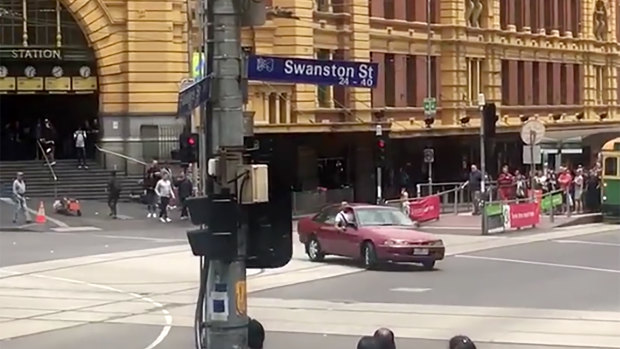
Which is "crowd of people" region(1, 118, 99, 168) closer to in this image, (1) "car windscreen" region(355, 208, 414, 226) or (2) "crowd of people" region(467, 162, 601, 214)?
(2) "crowd of people" region(467, 162, 601, 214)

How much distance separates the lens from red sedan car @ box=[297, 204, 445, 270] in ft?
83.8

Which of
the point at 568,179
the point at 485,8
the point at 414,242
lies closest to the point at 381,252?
the point at 414,242

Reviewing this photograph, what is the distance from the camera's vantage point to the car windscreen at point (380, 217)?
26938 millimetres

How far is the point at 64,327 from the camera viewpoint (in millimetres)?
17688

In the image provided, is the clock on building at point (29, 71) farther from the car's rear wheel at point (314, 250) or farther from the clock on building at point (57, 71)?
the car's rear wheel at point (314, 250)

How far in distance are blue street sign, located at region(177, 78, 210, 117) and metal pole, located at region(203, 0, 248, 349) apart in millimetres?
92

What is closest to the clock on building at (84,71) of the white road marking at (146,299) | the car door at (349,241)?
the white road marking at (146,299)

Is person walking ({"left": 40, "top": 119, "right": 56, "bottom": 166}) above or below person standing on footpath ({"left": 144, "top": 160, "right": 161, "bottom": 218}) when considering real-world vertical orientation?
above

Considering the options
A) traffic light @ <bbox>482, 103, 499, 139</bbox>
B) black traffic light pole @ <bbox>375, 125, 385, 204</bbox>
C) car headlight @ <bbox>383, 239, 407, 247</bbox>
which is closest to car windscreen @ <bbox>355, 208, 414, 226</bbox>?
car headlight @ <bbox>383, 239, 407, 247</bbox>

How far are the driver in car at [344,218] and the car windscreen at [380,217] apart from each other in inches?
6.0

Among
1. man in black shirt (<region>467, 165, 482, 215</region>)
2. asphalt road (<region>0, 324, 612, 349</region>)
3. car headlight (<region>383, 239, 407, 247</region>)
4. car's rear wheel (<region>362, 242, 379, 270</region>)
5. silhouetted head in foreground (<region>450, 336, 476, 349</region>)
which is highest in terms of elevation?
silhouetted head in foreground (<region>450, 336, 476, 349</region>)

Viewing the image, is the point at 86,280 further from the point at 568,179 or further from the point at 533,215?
the point at 568,179

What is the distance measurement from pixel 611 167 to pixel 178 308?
83.7 feet

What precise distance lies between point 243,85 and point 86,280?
53.9 feet
